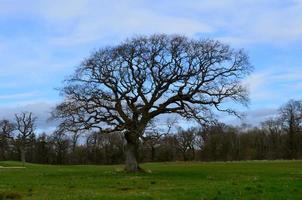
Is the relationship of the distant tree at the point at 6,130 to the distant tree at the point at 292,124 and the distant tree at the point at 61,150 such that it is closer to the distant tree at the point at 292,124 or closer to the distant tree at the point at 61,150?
the distant tree at the point at 61,150

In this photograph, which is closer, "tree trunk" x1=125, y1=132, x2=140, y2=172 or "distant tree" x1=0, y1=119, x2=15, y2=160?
"tree trunk" x1=125, y1=132, x2=140, y2=172

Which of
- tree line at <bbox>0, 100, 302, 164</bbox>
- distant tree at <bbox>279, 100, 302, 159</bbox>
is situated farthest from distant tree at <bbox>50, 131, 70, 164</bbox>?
distant tree at <bbox>279, 100, 302, 159</bbox>

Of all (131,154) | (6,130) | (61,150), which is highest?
(6,130)

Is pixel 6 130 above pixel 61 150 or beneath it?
above

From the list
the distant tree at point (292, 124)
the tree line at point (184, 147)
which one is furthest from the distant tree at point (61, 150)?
the distant tree at point (292, 124)

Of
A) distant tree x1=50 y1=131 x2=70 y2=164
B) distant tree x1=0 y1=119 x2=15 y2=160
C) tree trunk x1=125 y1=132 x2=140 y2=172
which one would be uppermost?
distant tree x1=0 y1=119 x2=15 y2=160

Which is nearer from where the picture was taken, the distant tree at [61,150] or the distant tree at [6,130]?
the distant tree at [6,130]

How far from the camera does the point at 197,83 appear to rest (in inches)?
2004

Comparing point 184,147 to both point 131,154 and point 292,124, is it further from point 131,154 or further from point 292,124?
point 131,154

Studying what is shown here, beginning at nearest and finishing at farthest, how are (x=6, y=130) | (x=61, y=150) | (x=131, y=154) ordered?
(x=131, y=154)
(x=6, y=130)
(x=61, y=150)

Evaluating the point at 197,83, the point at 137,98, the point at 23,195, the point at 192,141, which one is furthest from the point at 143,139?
the point at 192,141

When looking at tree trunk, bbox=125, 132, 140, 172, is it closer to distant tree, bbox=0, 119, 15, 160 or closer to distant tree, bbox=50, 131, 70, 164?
distant tree, bbox=0, 119, 15, 160

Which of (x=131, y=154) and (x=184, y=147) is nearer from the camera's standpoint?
(x=131, y=154)

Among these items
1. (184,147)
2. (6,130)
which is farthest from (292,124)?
(6,130)
